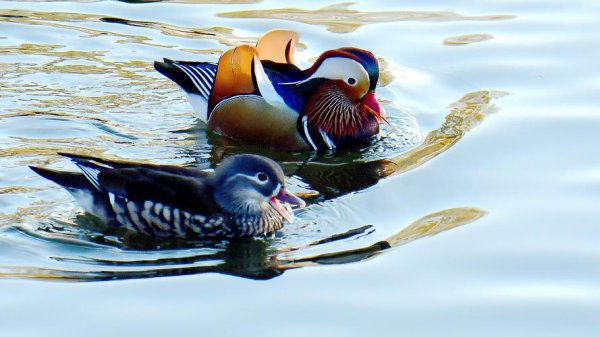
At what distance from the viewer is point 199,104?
994 centimetres

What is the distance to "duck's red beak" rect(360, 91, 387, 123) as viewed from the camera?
977cm

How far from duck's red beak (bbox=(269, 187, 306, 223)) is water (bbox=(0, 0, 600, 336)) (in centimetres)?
11

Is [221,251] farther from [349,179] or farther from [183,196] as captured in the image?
[349,179]

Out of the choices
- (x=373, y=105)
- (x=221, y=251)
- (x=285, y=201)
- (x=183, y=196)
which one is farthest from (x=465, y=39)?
(x=221, y=251)

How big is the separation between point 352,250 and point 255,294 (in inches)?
31.3

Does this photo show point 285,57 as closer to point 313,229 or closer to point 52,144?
point 52,144

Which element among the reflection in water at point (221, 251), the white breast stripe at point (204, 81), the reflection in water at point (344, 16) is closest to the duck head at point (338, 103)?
the white breast stripe at point (204, 81)

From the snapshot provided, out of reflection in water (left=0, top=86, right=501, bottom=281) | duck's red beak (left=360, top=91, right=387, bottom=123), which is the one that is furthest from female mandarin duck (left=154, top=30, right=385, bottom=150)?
reflection in water (left=0, top=86, right=501, bottom=281)

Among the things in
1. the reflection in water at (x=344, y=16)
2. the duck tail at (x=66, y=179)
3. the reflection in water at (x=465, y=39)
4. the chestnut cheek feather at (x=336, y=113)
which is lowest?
the duck tail at (x=66, y=179)

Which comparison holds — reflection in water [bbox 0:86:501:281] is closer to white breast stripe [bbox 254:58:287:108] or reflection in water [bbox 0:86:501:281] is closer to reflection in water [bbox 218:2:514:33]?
white breast stripe [bbox 254:58:287:108]

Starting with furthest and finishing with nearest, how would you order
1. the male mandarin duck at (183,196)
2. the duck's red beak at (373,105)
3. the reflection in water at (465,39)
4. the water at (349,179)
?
the reflection in water at (465,39) → the duck's red beak at (373,105) → the male mandarin duck at (183,196) → the water at (349,179)

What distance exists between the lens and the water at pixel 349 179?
655 centimetres

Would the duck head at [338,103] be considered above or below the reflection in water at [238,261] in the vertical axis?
above

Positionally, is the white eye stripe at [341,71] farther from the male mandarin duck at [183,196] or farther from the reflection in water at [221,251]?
the male mandarin duck at [183,196]
